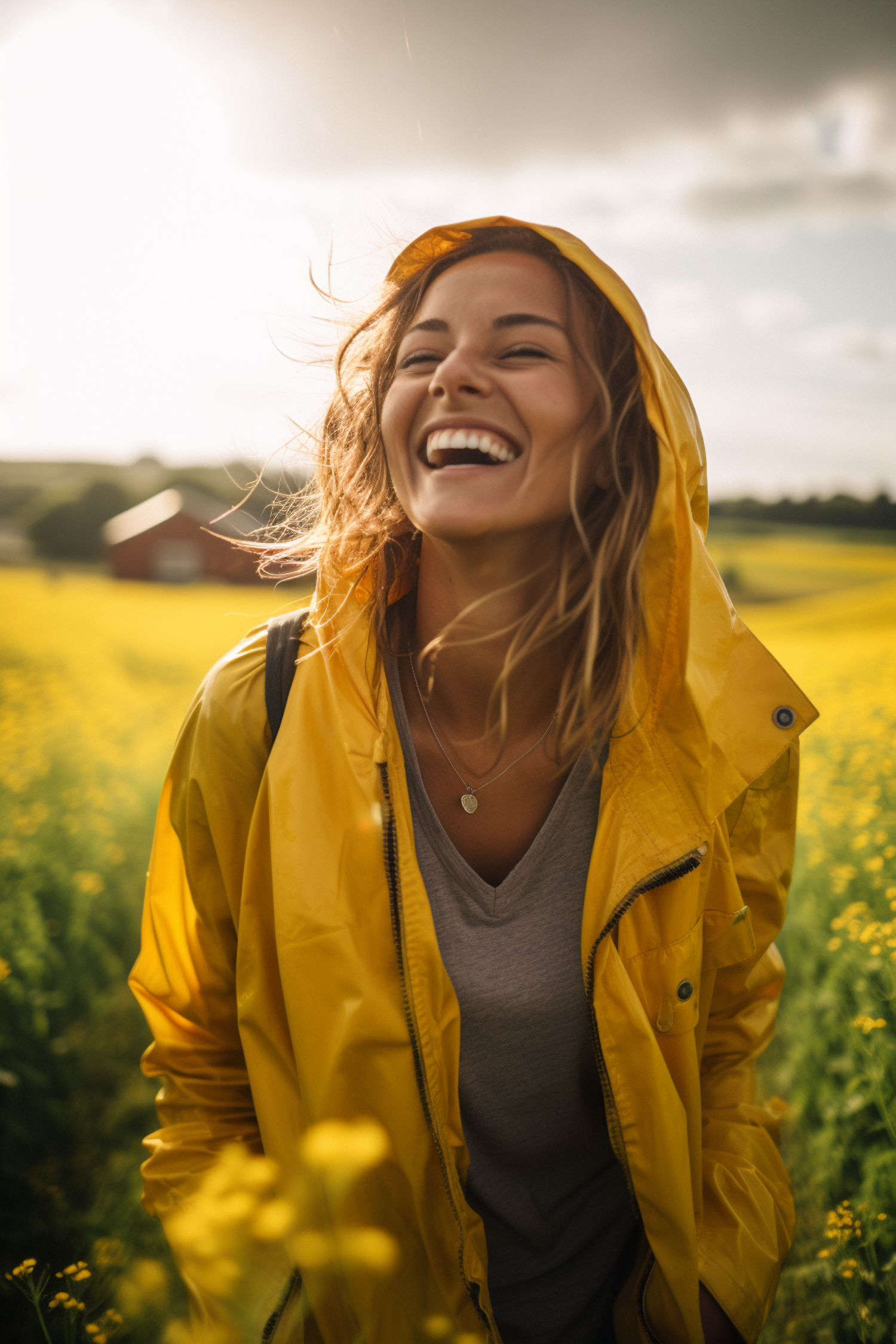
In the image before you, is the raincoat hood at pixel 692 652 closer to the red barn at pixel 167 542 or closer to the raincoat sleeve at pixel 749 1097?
the raincoat sleeve at pixel 749 1097

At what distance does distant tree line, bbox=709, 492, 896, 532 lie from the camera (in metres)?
4.57

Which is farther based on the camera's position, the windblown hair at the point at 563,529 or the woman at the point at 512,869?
the windblown hair at the point at 563,529

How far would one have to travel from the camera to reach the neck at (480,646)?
1554 mm

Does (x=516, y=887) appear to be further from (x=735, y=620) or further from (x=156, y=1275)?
(x=156, y=1275)

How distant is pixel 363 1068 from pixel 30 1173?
1730 millimetres

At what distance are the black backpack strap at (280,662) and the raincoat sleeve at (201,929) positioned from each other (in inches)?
0.7

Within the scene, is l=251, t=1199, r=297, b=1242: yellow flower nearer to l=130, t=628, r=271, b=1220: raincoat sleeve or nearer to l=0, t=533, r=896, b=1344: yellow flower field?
l=130, t=628, r=271, b=1220: raincoat sleeve

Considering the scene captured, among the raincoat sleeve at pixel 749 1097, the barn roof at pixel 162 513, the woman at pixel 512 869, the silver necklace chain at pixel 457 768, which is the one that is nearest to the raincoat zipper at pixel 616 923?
the woman at pixel 512 869

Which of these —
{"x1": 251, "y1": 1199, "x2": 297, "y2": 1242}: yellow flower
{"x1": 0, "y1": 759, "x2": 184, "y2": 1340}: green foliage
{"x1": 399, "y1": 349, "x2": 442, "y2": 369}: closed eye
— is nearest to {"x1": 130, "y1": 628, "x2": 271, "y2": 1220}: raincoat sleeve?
{"x1": 251, "y1": 1199, "x2": 297, "y2": 1242}: yellow flower

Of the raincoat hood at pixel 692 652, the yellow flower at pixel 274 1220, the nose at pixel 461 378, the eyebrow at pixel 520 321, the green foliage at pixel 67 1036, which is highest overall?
the eyebrow at pixel 520 321

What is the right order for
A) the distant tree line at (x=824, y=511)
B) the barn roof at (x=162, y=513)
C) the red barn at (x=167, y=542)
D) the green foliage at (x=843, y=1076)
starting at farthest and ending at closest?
1. the barn roof at (x=162, y=513)
2. the red barn at (x=167, y=542)
3. the distant tree line at (x=824, y=511)
4. the green foliage at (x=843, y=1076)

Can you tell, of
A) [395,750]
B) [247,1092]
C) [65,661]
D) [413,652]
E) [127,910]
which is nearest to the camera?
[395,750]

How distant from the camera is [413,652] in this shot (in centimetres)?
161

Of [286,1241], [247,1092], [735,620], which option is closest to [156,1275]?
[286,1241]
